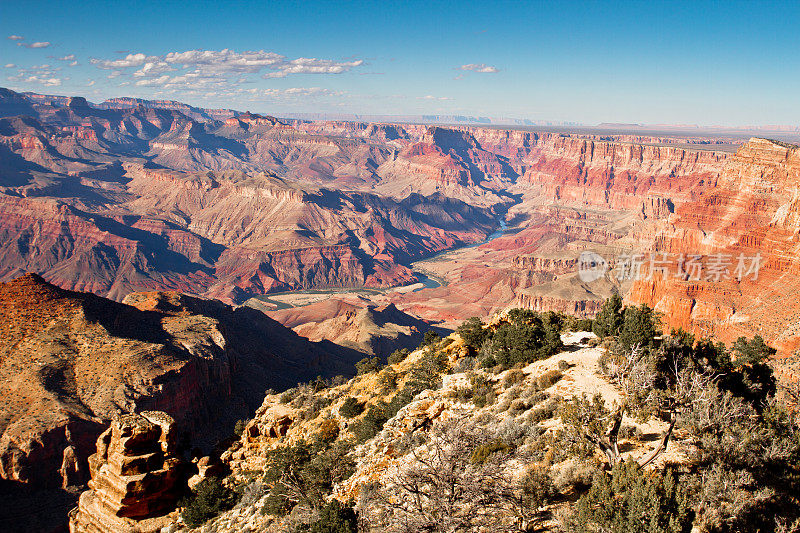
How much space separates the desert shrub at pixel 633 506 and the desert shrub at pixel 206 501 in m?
19.2

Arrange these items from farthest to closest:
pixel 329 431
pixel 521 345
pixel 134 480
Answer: pixel 521 345 → pixel 329 431 → pixel 134 480

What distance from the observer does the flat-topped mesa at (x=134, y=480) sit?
25.6 metres

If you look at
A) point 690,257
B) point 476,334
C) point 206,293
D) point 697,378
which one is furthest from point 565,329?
point 206,293

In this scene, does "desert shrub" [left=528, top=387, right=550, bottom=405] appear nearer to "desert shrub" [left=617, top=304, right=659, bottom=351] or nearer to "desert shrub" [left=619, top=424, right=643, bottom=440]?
"desert shrub" [left=619, top=424, right=643, bottom=440]

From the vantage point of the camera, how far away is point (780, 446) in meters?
16.2

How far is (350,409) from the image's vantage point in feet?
102

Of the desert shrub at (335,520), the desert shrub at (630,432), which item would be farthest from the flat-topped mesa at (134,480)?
the desert shrub at (630,432)

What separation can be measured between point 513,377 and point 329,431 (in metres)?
11.4

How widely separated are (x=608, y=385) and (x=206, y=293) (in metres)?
171

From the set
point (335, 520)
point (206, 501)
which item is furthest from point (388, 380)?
point (335, 520)

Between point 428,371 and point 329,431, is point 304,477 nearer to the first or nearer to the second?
point 329,431

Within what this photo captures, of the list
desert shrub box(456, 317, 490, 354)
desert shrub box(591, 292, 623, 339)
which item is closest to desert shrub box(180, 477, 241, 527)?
desert shrub box(456, 317, 490, 354)

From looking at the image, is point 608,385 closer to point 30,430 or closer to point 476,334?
point 476,334

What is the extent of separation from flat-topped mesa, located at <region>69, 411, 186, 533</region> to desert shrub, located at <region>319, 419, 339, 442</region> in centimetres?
815
